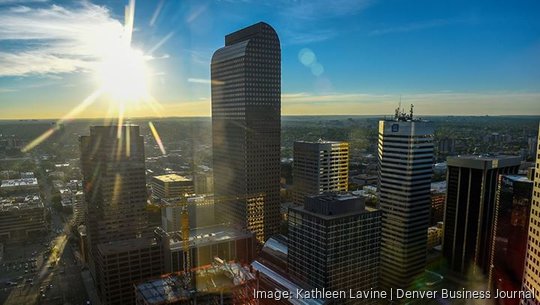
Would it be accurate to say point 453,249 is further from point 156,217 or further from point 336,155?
point 156,217

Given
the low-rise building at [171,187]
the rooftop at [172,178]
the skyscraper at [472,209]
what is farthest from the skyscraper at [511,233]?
Answer: the rooftop at [172,178]

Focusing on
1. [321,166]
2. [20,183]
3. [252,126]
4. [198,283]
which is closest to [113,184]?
[252,126]

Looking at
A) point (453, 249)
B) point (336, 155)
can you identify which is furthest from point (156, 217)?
point (453, 249)

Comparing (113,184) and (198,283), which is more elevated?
(113,184)

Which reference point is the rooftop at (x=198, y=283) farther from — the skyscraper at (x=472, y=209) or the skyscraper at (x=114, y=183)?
the skyscraper at (x=472, y=209)

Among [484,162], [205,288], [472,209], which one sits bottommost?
[205,288]

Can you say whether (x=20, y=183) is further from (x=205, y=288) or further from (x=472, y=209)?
(x=472, y=209)
